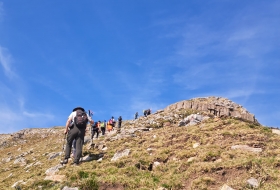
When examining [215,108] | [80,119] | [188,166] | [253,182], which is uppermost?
[215,108]

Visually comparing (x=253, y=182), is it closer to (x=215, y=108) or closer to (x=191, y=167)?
(x=191, y=167)

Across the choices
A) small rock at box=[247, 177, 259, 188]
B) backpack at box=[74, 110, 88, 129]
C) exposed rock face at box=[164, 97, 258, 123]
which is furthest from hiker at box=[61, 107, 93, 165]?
exposed rock face at box=[164, 97, 258, 123]

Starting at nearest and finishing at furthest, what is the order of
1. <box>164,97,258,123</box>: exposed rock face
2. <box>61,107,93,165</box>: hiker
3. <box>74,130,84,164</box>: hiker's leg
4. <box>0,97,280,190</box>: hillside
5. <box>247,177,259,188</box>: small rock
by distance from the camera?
<box>247,177,259,188</box>: small rock, <box>0,97,280,190</box>: hillside, <box>74,130,84,164</box>: hiker's leg, <box>61,107,93,165</box>: hiker, <box>164,97,258,123</box>: exposed rock face

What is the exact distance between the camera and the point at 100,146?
19344mm

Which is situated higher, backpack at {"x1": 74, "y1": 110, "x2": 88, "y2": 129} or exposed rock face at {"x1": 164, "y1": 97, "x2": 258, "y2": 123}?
exposed rock face at {"x1": 164, "y1": 97, "x2": 258, "y2": 123}

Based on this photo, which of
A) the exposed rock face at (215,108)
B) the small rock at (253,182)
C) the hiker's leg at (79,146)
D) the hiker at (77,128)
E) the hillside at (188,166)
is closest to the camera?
the small rock at (253,182)

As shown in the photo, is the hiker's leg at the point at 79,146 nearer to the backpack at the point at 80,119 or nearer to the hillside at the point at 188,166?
the backpack at the point at 80,119

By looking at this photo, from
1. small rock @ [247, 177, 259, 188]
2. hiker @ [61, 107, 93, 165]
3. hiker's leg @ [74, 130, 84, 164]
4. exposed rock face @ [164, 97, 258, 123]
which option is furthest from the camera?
exposed rock face @ [164, 97, 258, 123]

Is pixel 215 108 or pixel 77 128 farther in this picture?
pixel 215 108

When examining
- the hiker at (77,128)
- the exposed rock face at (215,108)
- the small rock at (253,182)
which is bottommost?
the small rock at (253,182)

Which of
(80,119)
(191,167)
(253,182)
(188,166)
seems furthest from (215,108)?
(253,182)

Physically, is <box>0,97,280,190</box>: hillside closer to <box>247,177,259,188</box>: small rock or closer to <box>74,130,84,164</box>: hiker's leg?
<box>247,177,259,188</box>: small rock

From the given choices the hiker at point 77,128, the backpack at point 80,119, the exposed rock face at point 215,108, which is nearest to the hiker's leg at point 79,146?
the hiker at point 77,128

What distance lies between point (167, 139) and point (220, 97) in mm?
47074
